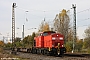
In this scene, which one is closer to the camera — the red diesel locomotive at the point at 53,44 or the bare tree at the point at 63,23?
the red diesel locomotive at the point at 53,44

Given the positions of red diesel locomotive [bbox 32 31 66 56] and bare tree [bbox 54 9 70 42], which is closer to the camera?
red diesel locomotive [bbox 32 31 66 56]

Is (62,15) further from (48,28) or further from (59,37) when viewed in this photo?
(59,37)

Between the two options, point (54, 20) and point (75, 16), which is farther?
point (54, 20)

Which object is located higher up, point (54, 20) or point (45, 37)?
point (54, 20)

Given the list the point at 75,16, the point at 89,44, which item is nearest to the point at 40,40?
the point at 75,16

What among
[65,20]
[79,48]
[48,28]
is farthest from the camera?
[48,28]

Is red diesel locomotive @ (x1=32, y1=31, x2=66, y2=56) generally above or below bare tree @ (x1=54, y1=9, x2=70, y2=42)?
below

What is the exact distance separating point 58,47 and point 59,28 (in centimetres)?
3826

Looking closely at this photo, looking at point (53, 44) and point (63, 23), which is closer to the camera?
point (53, 44)

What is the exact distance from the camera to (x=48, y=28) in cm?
7806

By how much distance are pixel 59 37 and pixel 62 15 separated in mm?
37598

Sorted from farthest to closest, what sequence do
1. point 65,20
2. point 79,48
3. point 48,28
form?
point 48,28, point 65,20, point 79,48

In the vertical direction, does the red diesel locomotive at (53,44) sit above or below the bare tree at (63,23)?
below

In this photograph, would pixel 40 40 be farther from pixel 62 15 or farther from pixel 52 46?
pixel 62 15
